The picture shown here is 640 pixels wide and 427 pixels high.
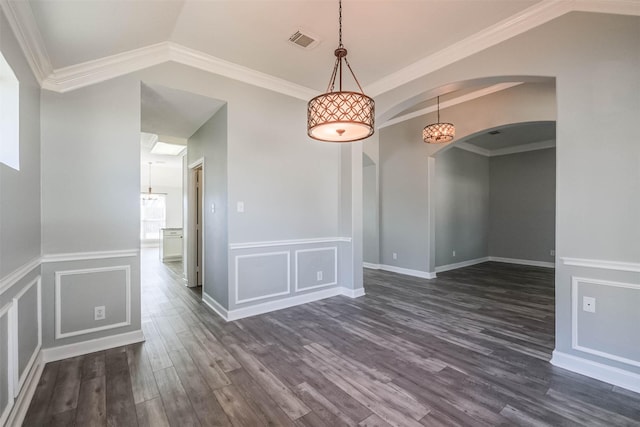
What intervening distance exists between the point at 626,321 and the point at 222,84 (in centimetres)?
426

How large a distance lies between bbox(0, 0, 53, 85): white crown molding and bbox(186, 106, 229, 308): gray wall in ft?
5.15

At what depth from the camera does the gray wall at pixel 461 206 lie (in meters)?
6.11

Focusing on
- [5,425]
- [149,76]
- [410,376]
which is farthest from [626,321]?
[149,76]

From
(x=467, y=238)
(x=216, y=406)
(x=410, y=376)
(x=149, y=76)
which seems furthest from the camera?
(x=467, y=238)

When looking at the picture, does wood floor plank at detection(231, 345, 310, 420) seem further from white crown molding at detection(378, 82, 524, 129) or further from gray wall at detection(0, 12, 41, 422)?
white crown molding at detection(378, 82, 524, 129)

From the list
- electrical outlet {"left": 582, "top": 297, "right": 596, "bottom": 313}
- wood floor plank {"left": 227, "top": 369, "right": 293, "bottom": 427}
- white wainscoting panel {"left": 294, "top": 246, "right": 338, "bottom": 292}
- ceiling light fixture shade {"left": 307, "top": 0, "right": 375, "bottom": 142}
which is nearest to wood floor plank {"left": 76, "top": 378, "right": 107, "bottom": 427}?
wood floor plank {"left": 227, "top": 369, "right": 293, "bottom": 427}

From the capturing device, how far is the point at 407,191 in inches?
225

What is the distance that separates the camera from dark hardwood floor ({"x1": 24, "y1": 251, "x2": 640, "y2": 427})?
1.76 metres

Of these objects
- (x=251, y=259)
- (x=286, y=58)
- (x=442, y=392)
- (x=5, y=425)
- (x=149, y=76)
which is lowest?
(x=442, y=392)

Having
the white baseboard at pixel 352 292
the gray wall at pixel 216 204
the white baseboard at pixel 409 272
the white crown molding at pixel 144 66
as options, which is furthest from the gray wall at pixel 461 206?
the gray wall at pixel 216 204

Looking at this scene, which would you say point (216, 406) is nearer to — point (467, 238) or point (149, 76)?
point (149, 76)

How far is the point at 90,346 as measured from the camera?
2580 mm

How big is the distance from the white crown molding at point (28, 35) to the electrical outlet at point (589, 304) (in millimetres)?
4307

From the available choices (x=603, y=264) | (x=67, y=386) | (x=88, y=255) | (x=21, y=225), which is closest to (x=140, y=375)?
(x=67, y=386)
